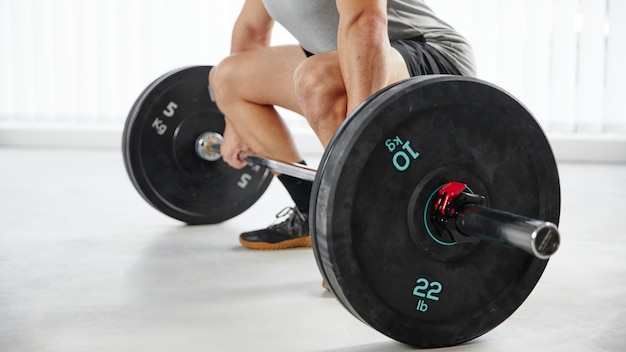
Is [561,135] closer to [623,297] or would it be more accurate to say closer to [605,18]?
[605,18]

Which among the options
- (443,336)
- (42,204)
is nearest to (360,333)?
(443,336)

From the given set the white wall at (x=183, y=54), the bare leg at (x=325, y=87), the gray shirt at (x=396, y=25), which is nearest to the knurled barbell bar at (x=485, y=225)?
the bare leg at (x=325, y=87)

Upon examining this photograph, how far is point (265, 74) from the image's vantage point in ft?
6.99

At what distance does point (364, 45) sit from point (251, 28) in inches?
31.1

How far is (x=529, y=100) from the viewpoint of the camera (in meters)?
4.52

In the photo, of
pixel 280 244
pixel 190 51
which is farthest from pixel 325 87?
pixel 190 51

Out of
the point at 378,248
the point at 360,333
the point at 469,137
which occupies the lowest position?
the point at 360,333

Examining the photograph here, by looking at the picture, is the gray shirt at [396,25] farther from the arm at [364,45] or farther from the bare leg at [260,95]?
the arm at [364,45]

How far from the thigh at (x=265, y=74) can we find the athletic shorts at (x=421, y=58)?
347 mm

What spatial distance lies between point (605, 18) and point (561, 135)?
0.66 metres

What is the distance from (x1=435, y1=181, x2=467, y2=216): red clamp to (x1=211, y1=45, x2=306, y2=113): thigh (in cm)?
84

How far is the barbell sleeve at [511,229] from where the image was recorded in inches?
44.6

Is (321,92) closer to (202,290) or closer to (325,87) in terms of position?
(325,87)

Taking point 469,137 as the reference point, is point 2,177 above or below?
below
